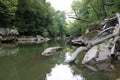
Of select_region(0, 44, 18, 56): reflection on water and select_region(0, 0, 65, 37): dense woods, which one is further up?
select_region(0, 0, 65, 37): dense woods

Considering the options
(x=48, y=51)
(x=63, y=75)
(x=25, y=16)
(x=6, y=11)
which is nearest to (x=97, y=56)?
(x=63, y=75)

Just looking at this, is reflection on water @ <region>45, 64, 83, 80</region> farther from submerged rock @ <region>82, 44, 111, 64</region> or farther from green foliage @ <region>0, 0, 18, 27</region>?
green foliage @ <region>0, 0, 18, 27</region>

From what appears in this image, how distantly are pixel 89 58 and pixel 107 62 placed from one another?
1.02 meters

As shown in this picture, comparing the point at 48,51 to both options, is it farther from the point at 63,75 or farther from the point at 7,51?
the point at 63,75

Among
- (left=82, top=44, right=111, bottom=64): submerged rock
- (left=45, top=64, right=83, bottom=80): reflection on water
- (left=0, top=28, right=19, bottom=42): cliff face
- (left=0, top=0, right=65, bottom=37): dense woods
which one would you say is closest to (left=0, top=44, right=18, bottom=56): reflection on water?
(left=82, top=44, right=111, bottom=64): submerged rock

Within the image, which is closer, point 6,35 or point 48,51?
point 48,51

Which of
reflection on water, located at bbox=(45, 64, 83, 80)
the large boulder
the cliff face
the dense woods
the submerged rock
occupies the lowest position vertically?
reflection on water, located at bbox=(45, 64, 83, 80)

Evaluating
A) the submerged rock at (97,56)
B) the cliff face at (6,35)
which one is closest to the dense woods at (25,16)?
the cliff face at (6,35)

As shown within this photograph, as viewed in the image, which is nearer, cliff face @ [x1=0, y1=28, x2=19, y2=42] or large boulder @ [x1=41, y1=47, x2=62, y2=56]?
large boulder @ [x1=41, y1=47, x2=62, y2=56]

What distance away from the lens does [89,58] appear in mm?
12664

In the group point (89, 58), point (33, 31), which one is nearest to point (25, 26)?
point (33, 31)

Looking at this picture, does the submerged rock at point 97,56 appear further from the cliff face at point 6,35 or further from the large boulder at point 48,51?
the cliff face at point 6,35

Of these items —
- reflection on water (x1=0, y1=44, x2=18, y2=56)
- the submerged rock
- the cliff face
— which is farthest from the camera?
the cliff face

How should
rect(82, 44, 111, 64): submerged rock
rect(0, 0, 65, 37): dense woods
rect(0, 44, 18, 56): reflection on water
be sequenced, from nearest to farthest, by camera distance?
rect(82, 44, 111, 64): submerged rock → rect(0, 44, 18, 56): reflection on water → rect(0, 0, 65, 37): dense woods
